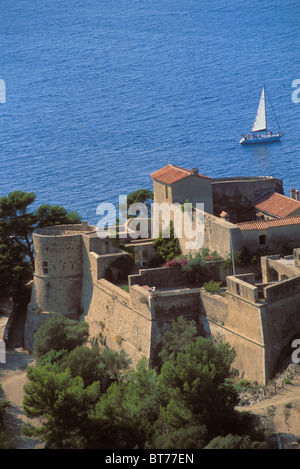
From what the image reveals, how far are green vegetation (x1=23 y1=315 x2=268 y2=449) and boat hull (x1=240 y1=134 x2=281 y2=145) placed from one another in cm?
6068

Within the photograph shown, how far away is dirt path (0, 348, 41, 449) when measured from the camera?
35.5m

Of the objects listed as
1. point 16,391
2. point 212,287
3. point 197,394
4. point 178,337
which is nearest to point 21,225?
point 16,391

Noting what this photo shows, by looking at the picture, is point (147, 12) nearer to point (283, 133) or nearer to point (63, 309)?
point (283, 133)

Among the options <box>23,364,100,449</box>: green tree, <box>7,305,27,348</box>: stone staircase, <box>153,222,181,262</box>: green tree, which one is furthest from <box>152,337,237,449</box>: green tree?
<box>7,305,27,348</box>: stone staircase

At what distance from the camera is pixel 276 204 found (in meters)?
46.7

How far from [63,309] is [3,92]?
58.9 metres

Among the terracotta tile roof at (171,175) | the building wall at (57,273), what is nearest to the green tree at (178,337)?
the building wall at (57,273)

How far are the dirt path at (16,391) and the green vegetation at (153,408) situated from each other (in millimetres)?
1317

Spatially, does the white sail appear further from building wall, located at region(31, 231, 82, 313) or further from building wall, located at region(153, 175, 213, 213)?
building wall, located at region(31, 231, 82, 313)

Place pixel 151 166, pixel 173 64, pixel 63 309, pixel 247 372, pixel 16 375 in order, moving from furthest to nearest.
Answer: pixel 173 64 → pixel 151 166 → pixel 63 309 → pixel 16 375 → pixel 247 372

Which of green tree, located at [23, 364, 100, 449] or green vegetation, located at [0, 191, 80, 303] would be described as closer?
green tree, located at [23, 364, 100, 449]

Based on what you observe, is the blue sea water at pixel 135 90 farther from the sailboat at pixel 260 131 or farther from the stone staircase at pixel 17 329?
the stone staircase at pixel 17 329

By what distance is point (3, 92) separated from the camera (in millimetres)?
99812
